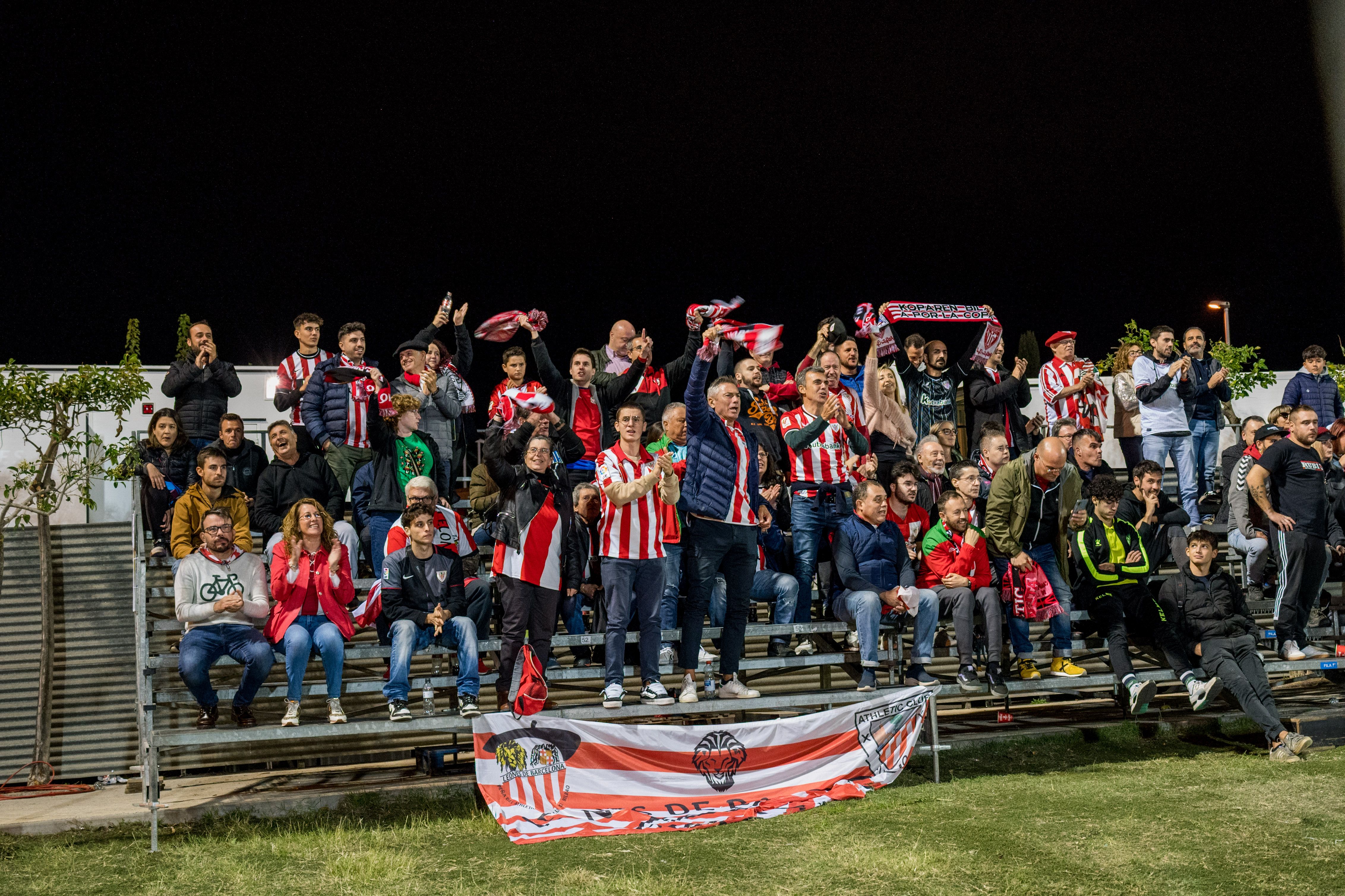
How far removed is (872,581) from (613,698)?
214 cm

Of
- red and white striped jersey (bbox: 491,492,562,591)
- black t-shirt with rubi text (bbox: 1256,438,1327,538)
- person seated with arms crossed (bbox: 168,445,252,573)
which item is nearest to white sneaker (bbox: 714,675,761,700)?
red and white striped jersey (bbox: 491,492,562,591)

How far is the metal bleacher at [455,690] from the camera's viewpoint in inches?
276

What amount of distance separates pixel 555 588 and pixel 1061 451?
403 cm

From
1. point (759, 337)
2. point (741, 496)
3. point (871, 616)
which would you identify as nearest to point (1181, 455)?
point (871, 616)

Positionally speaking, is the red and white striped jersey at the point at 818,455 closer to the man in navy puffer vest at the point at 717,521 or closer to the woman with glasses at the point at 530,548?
the man in navy puffer vest at the point at 717,521

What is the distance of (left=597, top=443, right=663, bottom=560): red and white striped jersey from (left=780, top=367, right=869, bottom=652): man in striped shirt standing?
4.68 ft

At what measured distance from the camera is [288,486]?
8914 mm

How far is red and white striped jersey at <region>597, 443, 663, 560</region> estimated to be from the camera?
7.44 metres

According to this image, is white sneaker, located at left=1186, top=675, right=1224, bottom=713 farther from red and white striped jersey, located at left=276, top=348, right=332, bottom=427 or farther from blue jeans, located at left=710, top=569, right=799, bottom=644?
red and white striped jersey, located at left=276, top=348, right=332, bottom=427

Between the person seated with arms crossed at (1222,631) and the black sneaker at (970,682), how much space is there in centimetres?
168

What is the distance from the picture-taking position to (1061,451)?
8672 millimetres

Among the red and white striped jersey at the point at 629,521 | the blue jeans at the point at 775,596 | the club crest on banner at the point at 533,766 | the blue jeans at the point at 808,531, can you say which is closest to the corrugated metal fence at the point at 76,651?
the club crest on banner at the point at 533,766

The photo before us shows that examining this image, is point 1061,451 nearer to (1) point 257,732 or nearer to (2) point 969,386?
(2) point 969,386

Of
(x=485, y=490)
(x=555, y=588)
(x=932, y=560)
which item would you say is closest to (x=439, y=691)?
(x=485, y=490)
